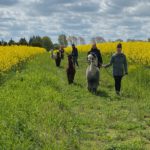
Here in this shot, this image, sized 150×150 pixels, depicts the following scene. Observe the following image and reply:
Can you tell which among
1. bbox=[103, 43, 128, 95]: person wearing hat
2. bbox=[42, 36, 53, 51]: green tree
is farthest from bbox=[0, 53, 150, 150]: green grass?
bbox=[42, 36, 53, 51]: green tree

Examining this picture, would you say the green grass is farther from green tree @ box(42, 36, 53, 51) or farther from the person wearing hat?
green tree @ box(42, 36, 53, 51)

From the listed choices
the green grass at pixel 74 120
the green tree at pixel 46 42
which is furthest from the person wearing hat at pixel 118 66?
the green tree at pixel 46 42

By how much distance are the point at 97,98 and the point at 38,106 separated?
13.8 feet

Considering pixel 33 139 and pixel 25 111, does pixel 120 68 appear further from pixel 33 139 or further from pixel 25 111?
pixel 33 139

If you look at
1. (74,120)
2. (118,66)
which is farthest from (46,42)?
(74,120)

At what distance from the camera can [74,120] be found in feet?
33.6

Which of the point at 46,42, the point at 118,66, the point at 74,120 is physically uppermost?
the point at 46,42

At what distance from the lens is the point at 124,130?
9688mm

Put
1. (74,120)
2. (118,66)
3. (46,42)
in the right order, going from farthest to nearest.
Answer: (46,42), (118,66), (74,120)

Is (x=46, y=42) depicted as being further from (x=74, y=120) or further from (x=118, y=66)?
(x=74, y=120)

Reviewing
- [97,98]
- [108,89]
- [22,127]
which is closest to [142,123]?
[22,127]

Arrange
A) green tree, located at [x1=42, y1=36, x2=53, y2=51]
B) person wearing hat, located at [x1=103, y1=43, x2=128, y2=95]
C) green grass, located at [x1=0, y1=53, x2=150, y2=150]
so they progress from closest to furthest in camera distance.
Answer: green grass, located at [x1=0, y1=53, x2=150, y2=150] < person wearing hat, located at [x1=103, y1=43, x2=128, y2=95] < green tree, located at [x1=42, y1=36, x2=53, y2=51]

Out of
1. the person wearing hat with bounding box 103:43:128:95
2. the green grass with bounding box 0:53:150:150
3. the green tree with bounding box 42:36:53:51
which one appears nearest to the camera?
the green grass with bounding box 0:53:150:150

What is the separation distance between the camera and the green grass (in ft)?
26.2
